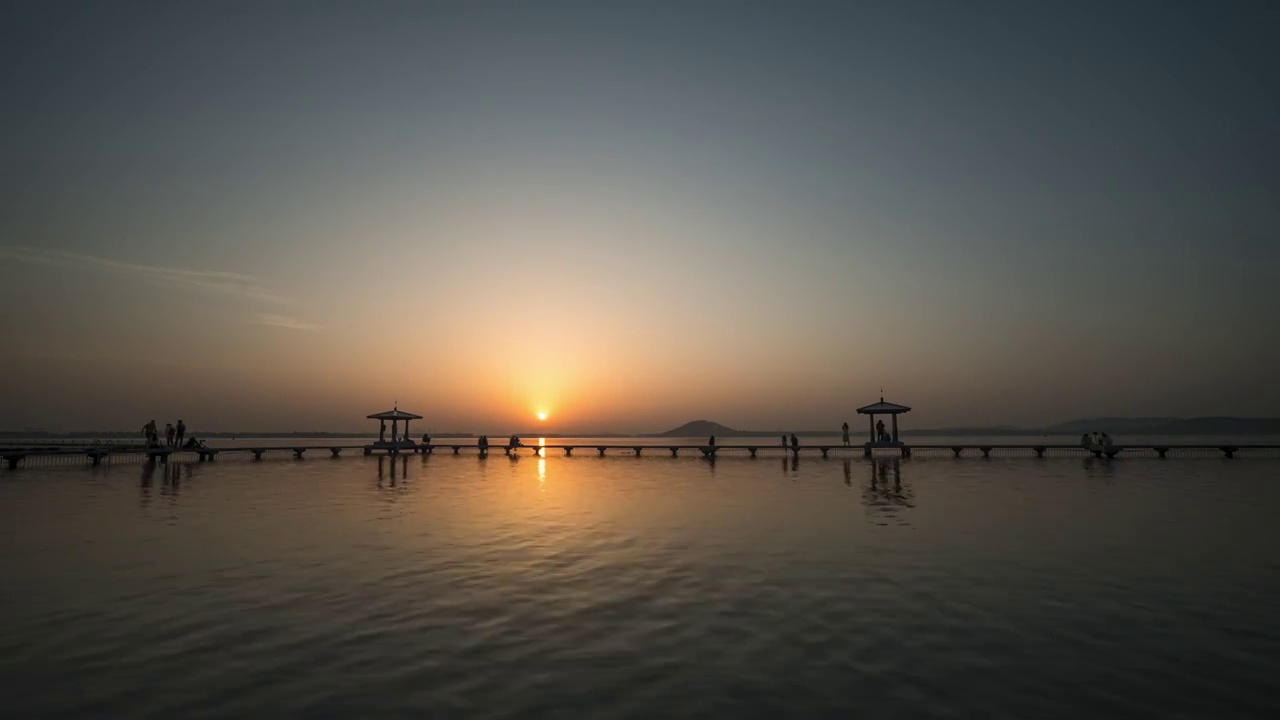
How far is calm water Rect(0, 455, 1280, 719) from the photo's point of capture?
548cm

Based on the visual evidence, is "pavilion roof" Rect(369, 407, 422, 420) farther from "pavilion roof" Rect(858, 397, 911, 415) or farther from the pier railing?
"pavilion roof" Rect(858, 397, 911, 415)

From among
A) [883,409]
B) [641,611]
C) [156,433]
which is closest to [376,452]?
[156,433]

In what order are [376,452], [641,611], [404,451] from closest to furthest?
[641,611] → [404,451] → [376,452]

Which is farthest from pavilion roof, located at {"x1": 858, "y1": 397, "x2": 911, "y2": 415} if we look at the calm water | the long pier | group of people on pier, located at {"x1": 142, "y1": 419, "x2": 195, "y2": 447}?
group of people on pier, located at {"x1": 142, "y1": 419, "x2": 195, "y2": 447}

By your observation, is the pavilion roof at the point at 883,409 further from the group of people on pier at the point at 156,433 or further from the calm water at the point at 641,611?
the group of people on pier at the point at 156,433

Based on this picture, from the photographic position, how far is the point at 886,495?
2102cm

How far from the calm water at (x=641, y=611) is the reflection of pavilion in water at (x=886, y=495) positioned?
33 centimetres

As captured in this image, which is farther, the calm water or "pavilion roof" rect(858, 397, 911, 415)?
"pavilion roof" rect(858, 397, 911, 415)

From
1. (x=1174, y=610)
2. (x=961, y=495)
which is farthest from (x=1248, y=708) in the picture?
(x=961, y=495)

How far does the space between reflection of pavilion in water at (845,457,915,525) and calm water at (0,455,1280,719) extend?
335 mm

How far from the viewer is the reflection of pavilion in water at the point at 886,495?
16.5 metres

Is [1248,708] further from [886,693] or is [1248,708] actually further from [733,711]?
[733,711]

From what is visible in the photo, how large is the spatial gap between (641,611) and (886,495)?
15.3 meters

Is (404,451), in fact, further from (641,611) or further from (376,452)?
(641,611)
